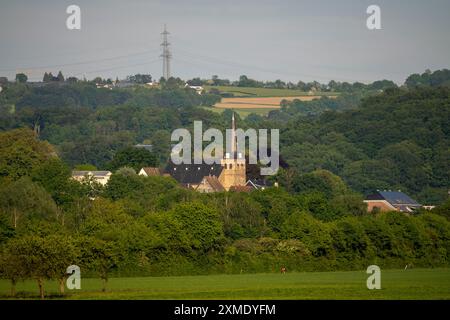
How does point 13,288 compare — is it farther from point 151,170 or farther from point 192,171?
point 192,171

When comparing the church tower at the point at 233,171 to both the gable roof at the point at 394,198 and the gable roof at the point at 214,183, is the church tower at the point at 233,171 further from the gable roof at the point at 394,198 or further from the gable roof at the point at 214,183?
the gable roof at the point at 394,198

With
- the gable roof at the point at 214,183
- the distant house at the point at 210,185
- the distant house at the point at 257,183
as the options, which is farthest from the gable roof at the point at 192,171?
the distant house at the point at 257,183

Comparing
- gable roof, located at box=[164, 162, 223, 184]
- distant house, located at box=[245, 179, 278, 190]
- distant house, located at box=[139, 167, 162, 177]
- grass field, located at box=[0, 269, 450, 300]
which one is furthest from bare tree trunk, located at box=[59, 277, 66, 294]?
gable roof, located at box=[164, 162, 223, 184]

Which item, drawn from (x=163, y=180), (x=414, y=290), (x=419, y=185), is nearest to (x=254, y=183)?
(x=163, y=180)

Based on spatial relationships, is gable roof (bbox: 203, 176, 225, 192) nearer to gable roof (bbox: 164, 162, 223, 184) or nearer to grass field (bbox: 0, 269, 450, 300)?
gable roof (bbox: 164, 162, 223, 184)

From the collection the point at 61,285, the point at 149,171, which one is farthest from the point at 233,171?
the point at 61,285

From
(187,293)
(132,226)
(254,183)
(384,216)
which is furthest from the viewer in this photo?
(254,183)

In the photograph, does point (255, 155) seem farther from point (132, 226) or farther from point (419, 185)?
point (132, 226)
